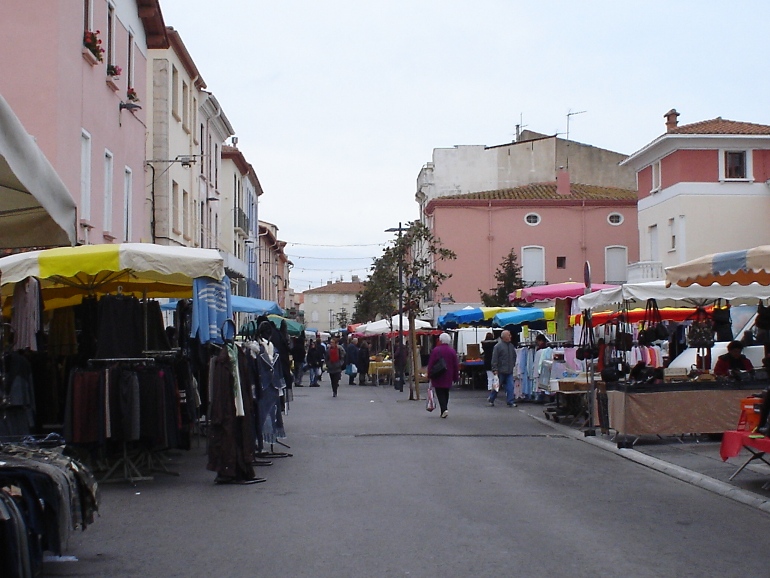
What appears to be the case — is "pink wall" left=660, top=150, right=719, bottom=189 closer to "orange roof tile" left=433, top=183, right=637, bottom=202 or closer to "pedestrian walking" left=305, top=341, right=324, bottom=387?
"pedestrian walking" left=305, top=341, right=324, bottom=387

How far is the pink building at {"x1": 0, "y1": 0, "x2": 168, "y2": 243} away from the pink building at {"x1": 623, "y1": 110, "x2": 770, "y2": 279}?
22799 mm

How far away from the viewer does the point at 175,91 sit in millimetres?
31812

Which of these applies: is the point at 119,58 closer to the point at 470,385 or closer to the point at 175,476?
the point at 175,476

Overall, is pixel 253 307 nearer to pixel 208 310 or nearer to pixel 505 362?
pixel 208 310

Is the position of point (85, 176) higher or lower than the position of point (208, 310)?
higher

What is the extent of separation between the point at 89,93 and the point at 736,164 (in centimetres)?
2921

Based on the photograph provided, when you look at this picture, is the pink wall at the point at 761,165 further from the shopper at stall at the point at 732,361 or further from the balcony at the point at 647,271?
the shopper at stall at the point at 732,361

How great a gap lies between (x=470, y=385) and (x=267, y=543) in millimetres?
27435

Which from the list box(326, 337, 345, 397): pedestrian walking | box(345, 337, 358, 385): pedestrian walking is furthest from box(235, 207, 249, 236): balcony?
box(326, 337, 345, 397): pedestrian walking

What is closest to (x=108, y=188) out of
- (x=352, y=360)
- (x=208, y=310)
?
(x=208, y=310)

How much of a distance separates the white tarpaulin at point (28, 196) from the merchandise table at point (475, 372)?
26670 millimetres

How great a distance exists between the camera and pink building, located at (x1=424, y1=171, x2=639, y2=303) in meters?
58.3

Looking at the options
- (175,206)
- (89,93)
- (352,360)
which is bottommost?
(352,360)

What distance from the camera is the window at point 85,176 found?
66.1 ft
